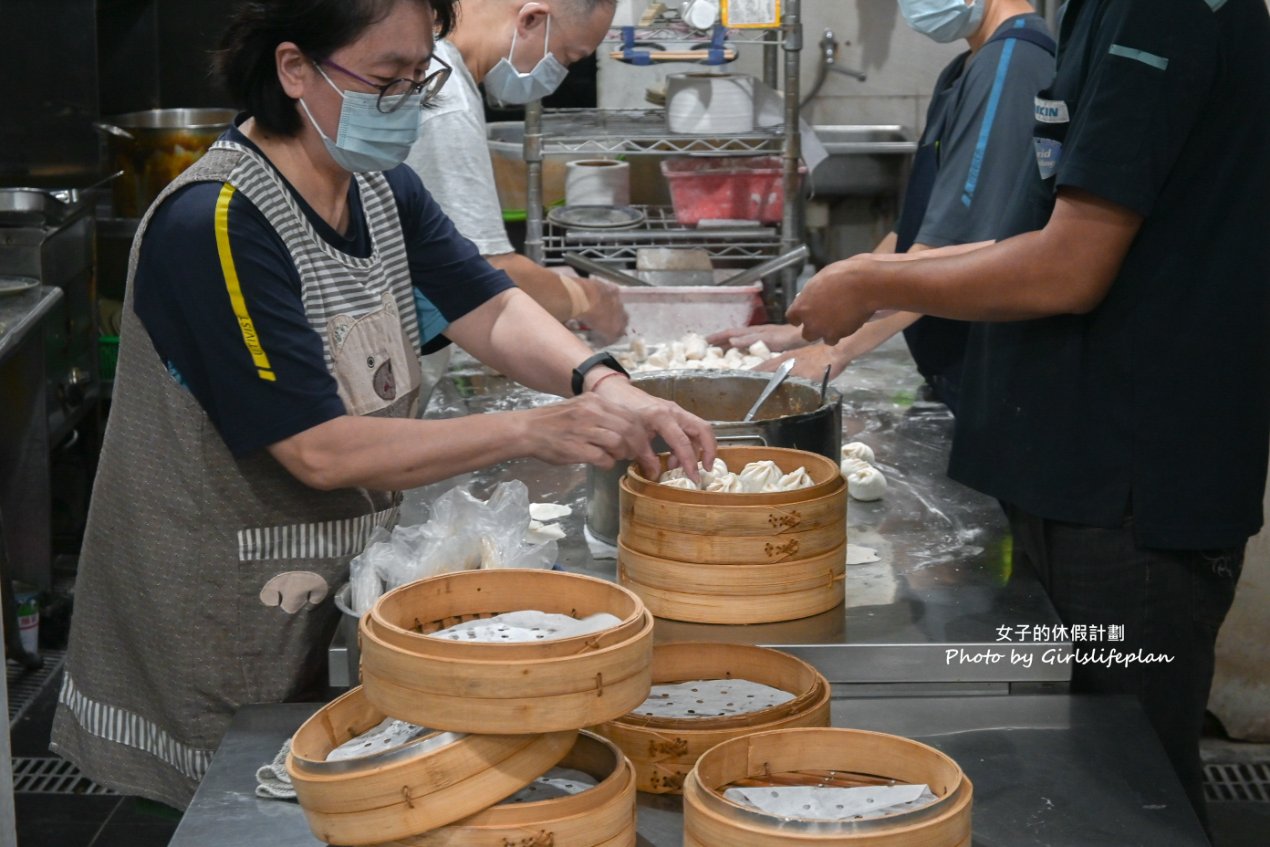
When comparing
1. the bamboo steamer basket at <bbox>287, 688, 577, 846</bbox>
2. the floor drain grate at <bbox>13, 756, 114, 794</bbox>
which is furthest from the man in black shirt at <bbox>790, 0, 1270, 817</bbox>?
the floor drain grate at <bbox>13, 756, 114, 794</bbox>

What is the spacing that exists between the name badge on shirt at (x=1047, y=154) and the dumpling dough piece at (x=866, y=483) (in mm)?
646

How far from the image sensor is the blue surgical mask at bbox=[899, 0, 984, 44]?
3316 millimetres

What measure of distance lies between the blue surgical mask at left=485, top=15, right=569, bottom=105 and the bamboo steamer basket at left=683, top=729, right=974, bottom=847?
1.95 meters

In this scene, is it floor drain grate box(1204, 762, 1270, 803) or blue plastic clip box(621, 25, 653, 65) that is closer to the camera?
floor drain grate box(1204, 762, 1270, 803)

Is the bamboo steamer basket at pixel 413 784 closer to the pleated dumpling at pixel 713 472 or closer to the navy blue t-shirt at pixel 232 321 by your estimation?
the navy blue t-shirt at pixel 232 321

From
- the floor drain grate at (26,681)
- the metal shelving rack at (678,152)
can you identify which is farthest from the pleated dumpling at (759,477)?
the floor drain grate at (26,681)

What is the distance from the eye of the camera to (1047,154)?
226 cm

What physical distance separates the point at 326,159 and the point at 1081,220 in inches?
44.1

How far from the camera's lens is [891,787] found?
151 cm

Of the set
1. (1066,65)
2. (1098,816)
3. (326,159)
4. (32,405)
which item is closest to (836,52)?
(32,405)

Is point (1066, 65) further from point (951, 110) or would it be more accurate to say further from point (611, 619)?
point (611, 619)

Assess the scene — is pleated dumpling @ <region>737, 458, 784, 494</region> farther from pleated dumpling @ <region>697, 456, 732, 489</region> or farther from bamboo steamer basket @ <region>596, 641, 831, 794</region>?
bamboo steamer basket @ <region>596, 641, 831, 794</region>

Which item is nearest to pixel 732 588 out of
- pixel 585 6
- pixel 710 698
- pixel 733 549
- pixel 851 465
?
pixel 733 549

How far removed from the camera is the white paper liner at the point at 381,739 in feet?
4.81
